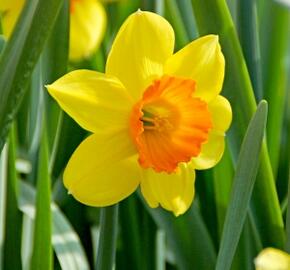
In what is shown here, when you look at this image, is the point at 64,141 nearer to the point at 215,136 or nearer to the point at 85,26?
the point at 85,26

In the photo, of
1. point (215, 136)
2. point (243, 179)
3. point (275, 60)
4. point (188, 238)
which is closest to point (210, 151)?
point (215, 136)

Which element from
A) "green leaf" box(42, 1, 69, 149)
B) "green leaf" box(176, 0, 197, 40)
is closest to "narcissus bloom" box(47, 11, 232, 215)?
"green leaf" box(42, 1, 69, 149)

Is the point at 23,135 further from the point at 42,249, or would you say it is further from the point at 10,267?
the point at 42,249

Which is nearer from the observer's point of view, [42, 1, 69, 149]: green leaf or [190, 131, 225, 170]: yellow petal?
[190, 131, 225, 170]: yellow petal

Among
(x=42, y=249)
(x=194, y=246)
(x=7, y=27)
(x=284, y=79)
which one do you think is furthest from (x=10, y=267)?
(x=284, y=79)

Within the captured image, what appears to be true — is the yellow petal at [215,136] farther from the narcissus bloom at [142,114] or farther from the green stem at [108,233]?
the green stem at [108,233]

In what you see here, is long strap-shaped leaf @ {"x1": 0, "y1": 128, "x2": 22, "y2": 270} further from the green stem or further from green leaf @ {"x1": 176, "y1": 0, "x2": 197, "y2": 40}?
green leaf @ {"x1": 176, "y1": 0, "x2": 197, "y2": 40}
